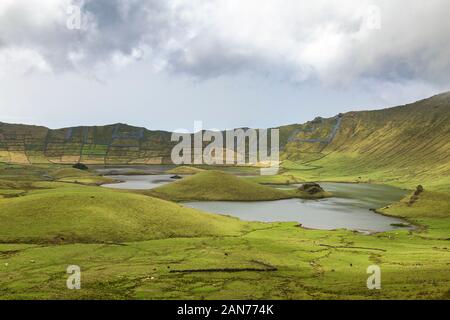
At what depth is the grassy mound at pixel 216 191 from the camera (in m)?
172

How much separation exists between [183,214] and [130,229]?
662 inches

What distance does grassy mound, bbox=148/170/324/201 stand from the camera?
172 metres

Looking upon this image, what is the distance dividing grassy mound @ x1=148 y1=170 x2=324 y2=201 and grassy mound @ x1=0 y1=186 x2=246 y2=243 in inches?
2808

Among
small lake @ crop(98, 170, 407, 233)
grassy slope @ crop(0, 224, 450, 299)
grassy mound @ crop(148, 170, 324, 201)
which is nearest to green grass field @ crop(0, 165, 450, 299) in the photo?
grassy slope @ crop(0, 224, 450, 299)

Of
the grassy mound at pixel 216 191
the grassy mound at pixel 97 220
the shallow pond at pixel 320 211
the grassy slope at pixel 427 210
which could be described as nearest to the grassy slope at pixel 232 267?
the grassy mound at pixel 97 220

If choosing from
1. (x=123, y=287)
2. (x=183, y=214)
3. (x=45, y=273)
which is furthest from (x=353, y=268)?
(x=183, y=214)

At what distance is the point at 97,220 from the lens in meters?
81.3

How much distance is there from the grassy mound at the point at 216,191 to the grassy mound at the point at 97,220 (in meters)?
71.3

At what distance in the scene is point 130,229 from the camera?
3174 inches

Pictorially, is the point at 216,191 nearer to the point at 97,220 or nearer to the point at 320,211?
the point at 320,211

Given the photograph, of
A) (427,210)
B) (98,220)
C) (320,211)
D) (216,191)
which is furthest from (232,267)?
(216,191)

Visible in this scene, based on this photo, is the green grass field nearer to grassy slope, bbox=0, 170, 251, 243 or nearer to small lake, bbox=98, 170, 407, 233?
grassy slope, bbox=0, 170, 251, 243

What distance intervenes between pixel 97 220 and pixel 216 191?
97.9m
